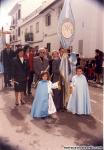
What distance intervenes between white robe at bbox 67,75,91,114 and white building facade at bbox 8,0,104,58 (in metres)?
0.19

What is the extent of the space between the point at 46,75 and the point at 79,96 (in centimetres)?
40

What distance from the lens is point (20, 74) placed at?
6.00 feet

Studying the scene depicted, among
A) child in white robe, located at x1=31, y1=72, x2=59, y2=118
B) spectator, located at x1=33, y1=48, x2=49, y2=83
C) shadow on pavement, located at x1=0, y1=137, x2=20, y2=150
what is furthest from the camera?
child in white robe, located at x1=31, y1=72, x2=59, y2=118

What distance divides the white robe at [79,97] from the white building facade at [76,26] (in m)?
0.19

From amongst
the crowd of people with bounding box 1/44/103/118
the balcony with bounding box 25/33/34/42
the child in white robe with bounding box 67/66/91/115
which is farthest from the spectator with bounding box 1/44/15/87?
the child in white robe with bounding box 67/66/91/115

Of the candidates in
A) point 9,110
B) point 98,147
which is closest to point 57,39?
point 9,110

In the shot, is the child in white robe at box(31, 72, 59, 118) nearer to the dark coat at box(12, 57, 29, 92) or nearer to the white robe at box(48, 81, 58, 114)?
the white robe at box(48, 81, 58, 114)

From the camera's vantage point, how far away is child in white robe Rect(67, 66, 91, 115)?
2012 mm

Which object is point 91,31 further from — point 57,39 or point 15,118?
point 15,118

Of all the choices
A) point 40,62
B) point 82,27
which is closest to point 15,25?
point 40,62

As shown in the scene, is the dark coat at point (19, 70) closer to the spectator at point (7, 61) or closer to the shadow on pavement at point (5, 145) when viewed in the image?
the spectator at point (7, 61)

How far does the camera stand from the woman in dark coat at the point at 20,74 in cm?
181

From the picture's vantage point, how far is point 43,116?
2.09 meters

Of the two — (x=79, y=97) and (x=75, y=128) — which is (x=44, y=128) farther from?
(x=79, y=97)
